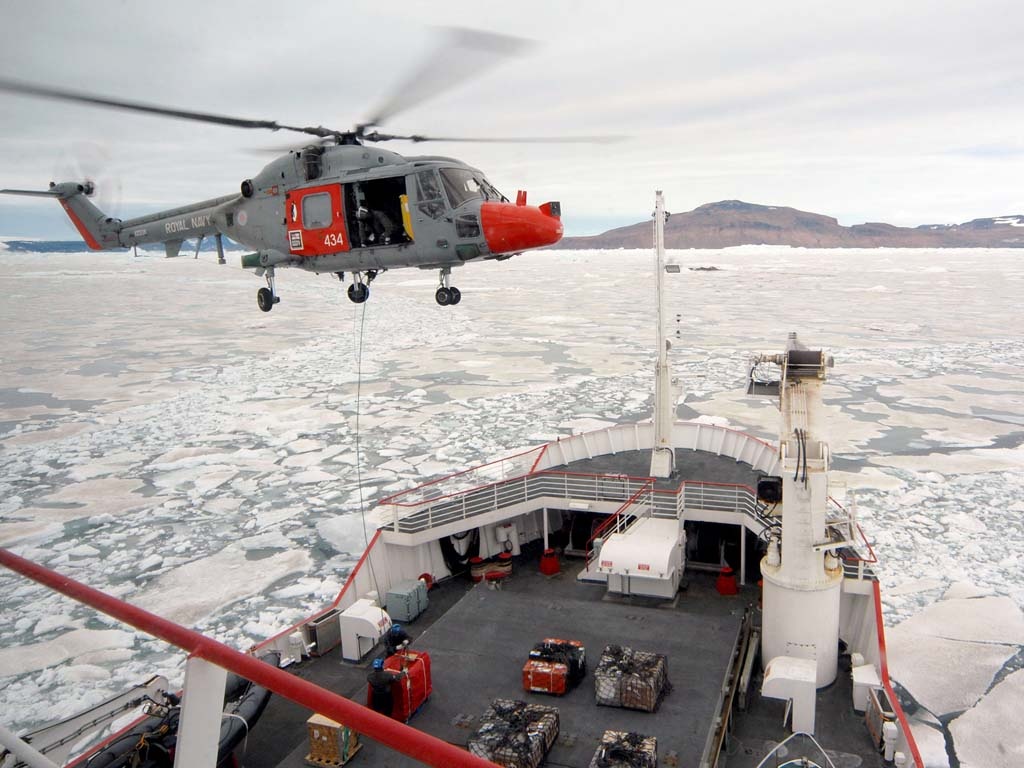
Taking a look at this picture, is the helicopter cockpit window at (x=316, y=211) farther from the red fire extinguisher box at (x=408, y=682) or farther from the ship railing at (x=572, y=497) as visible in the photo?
the red fire extinguisher box at (x=408, y=682)

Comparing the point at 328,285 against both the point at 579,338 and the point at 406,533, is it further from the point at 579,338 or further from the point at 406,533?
the point at 406,533

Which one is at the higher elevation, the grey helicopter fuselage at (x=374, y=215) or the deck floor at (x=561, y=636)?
the grey helicopter fuselage at (x=374, y=215)

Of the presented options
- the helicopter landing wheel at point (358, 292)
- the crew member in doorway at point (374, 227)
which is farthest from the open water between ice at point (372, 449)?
the helicopter landing wheel at point (358, 292)

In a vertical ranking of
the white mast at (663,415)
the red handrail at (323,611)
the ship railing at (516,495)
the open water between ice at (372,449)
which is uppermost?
the white mast at (663,415)

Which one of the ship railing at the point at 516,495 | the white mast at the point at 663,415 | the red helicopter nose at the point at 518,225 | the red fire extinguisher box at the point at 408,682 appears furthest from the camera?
the white mast at the point at 663,415

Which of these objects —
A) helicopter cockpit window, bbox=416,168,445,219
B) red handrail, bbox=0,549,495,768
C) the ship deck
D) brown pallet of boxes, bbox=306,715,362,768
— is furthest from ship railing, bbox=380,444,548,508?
red handrail, bbox=0,549,495,768

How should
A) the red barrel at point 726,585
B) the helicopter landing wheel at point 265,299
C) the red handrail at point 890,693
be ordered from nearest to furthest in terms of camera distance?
the red handrail at point 890,693 → the red barrel at point 726,585 → the helicopter landing wheel at point 265,299

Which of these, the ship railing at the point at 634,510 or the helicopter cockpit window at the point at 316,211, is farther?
the ship railing at the point at 634,510

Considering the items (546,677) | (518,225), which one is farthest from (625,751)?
(518,225)
